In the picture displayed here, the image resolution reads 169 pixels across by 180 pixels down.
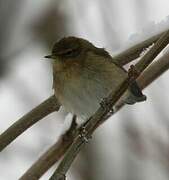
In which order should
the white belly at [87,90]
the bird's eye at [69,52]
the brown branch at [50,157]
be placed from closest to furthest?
1. the brown branch at [50,157]
2. the white belly at [87,90]
3. the bird's eye at [69,52]

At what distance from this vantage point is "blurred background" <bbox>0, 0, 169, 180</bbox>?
2461 millimetres

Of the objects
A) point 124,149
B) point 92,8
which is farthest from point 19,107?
point 124,149

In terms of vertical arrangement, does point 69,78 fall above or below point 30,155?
Answer: above

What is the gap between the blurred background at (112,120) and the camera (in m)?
2.46

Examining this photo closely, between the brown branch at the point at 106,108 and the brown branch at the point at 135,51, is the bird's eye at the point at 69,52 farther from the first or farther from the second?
the brown branch at the point at 106,108

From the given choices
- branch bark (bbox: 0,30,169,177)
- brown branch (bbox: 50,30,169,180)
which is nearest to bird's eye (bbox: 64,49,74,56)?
branch bark (bbox: 0,30,169,177)

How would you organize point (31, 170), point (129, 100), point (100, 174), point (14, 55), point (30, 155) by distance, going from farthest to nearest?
1. point (30, 155)
2. point (14, 55)
3. point (100, 174)
4. point (129, 100)
5. point (31, 170)

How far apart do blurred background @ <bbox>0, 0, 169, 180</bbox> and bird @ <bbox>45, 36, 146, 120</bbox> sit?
4.2 inches

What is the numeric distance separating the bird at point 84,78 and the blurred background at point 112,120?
0.11 meters

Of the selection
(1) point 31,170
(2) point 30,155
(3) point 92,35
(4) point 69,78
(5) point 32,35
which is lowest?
(1) point 31,170

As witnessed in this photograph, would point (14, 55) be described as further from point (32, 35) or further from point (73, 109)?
point (73, 109)

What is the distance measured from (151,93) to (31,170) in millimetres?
1278

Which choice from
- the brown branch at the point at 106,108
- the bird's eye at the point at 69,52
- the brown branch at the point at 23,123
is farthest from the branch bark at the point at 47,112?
the bird's eye at the point at 69,52

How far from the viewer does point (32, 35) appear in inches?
111
